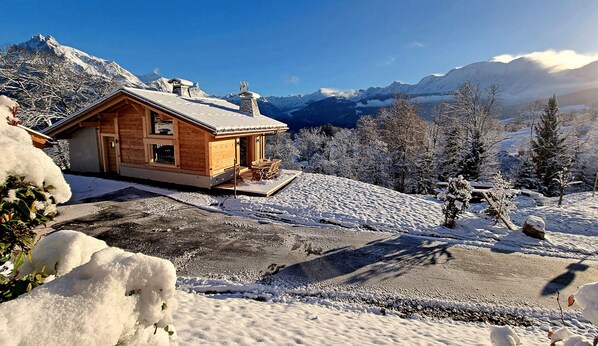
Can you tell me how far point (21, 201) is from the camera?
6.75ft

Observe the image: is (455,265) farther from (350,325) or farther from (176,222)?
(176,222)

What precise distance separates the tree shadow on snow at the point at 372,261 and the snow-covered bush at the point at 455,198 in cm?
180

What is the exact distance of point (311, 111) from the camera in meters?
179

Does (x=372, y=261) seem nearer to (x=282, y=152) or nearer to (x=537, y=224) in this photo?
(x=537, y=224)

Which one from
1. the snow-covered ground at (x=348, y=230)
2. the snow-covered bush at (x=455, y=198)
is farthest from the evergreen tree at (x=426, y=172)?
the snow-covered bush at (x=455, y=198)

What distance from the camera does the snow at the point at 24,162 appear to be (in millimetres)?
2047

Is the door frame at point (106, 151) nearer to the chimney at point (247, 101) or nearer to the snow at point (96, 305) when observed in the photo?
the chimney at point (247, 101)

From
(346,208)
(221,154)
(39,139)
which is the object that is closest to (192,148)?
(221,154)

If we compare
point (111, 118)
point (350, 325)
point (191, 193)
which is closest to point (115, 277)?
point (350, 325)

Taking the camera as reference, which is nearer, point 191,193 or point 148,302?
point 148,302

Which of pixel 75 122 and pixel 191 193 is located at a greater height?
pixel 75 122

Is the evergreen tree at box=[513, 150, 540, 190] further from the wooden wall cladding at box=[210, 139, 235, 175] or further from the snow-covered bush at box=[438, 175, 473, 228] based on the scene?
the wooden wall cladding at box=[210, 139, 235, 175]

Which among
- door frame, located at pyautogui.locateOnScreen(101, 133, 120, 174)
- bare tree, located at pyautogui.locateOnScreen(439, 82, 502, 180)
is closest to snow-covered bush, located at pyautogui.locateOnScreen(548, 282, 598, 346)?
door frame, located at pyautogui.locateOnScreen(101, 133, 120, 174)

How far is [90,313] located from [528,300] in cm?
841
